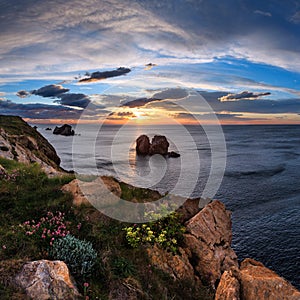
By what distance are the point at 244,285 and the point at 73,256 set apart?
5.89 meters

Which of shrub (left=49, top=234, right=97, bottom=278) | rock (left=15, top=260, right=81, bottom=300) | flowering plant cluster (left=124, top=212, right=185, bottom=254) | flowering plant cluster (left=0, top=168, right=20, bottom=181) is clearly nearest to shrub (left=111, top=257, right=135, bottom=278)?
shrub (left=49, top=234, right=97, bottom=278)

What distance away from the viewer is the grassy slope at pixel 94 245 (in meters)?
6.87

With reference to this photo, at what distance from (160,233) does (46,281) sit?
5095 mm

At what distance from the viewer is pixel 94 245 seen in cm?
848

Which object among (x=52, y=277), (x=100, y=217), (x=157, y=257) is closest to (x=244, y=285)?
(x=157, y=257)

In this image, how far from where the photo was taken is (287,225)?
82.7 feet

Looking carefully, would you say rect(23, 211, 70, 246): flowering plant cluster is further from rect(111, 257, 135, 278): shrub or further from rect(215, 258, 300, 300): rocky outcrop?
rect(215, 258, 300, 300): rocky outcrop

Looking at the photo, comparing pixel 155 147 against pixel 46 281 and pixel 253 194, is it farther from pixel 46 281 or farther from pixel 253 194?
pixel 46 281

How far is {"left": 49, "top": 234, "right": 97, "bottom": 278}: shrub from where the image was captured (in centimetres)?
702

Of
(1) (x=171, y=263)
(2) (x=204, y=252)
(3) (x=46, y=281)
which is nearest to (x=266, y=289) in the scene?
(2) (x=204, y=252)

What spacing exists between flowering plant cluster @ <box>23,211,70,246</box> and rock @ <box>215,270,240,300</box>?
17.8 ft

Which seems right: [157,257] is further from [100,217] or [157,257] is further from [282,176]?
[282,176]

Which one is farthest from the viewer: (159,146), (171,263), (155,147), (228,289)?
(155,147)

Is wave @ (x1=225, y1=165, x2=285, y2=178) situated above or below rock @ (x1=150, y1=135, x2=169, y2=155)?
below
